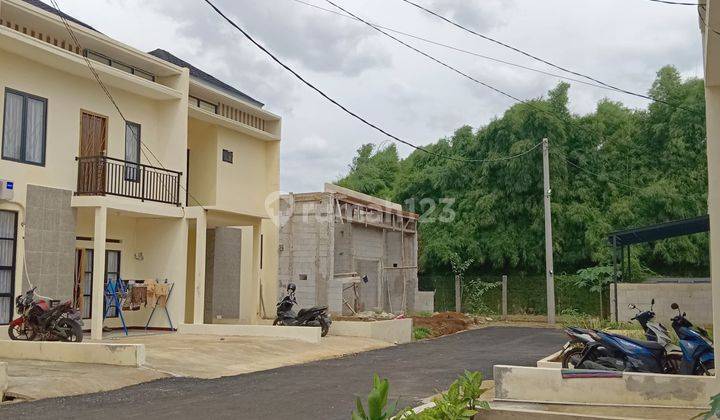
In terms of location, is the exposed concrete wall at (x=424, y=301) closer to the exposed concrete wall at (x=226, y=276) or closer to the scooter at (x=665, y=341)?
the exposed concrete wall at (x=226, y=276)

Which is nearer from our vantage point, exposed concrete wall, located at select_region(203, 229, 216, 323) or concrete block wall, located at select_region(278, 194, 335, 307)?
exposed concrete wall, located at select_region(203, 229, 216, 323)

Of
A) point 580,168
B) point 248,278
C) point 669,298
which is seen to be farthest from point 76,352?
point 580,168

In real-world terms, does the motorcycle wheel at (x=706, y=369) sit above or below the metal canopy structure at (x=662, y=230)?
below

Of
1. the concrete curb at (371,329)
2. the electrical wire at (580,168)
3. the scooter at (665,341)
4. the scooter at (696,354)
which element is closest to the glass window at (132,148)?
the concrete curb at (371,329)

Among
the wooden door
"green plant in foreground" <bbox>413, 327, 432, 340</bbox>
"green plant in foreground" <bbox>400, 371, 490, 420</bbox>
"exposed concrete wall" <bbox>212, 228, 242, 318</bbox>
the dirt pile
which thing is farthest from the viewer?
the dirt pile

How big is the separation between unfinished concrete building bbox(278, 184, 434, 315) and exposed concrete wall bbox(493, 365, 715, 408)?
14.6 m

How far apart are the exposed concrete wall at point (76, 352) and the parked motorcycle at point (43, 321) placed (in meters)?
0.75

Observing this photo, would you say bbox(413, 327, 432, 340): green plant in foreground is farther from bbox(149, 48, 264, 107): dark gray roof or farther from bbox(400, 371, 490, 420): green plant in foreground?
bbox(400, 371, 490, 420): green plant in foreground

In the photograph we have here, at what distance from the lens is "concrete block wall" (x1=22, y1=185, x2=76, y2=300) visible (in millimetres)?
14117

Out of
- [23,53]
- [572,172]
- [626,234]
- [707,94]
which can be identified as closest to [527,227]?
[572,172]

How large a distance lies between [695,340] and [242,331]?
10518 millimetres

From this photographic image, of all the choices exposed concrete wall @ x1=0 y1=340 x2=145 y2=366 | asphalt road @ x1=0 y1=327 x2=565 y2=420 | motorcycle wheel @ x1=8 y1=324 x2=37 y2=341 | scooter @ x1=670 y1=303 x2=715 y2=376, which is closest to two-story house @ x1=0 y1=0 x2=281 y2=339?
motorcycle wheel @ x1=8 y1=324 x2=37 y2=341

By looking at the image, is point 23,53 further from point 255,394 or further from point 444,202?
point 444,202

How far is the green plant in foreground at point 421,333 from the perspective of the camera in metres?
20.3
